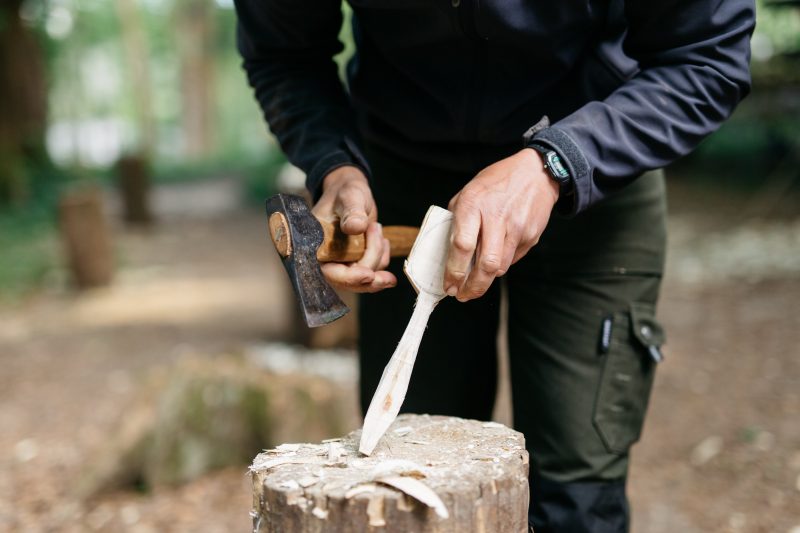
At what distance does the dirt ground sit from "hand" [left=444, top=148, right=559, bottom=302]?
7.03 feet

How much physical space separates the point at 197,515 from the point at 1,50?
13.7 metres

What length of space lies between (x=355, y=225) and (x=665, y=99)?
2.22ft

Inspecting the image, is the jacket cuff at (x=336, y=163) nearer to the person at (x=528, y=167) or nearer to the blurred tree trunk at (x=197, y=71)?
the person at (x=528, y=167)

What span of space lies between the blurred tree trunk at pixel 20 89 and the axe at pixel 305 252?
42.9 feet

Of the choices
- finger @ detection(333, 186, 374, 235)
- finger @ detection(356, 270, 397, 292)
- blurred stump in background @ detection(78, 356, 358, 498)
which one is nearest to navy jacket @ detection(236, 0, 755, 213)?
finger @ detection(333, 186, 374, 235)

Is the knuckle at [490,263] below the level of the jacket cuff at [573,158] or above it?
below

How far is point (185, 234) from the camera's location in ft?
40.6

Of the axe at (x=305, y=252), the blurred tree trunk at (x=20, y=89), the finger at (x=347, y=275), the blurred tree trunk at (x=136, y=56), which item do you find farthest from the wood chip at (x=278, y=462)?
the blurred tree trunk at (x=136, y=56)

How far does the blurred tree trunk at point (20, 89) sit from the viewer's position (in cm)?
1420

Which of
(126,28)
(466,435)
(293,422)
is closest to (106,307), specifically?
(293,422)

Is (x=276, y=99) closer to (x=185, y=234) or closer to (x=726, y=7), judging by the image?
(x=726, y=7)

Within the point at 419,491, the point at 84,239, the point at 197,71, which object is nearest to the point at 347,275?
the point at 419,491

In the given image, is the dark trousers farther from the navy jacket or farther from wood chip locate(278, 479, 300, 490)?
wood chip locate(278, 479, 300, 490)

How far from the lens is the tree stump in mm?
1339
